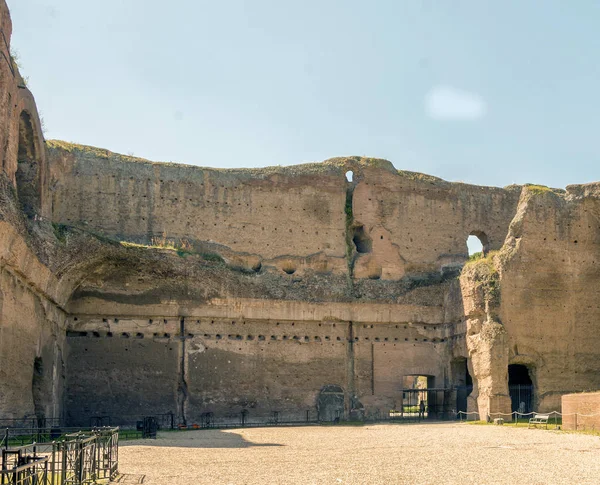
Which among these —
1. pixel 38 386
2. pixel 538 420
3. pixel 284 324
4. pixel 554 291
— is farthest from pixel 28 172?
pixel 554 291

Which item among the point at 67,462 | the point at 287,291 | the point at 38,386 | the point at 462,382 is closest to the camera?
the point at 67,462

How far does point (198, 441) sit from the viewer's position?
1614 centimetres

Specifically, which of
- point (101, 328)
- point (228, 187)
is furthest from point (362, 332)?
point (101, 328)

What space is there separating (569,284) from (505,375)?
3.53 metres

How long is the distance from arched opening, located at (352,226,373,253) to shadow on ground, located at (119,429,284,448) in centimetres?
995

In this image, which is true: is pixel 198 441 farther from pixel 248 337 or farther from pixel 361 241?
pixel 361 241

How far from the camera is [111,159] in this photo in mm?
24891

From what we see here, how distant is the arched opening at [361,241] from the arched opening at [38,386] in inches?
463

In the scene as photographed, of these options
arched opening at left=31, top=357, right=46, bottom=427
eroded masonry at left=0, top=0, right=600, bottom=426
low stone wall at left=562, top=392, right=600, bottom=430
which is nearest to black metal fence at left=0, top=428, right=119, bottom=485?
arched opening at left=31, top=357, right=46, bottom=427

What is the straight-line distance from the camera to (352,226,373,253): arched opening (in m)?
26.9

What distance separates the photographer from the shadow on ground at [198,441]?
15117 millimetres

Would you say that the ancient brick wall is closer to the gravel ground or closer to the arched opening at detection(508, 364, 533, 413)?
the arched opening at detection(508, 364, 533, 413)

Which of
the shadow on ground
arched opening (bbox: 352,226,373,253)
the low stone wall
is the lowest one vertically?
the shadow on ground

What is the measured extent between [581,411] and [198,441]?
27.7ft
